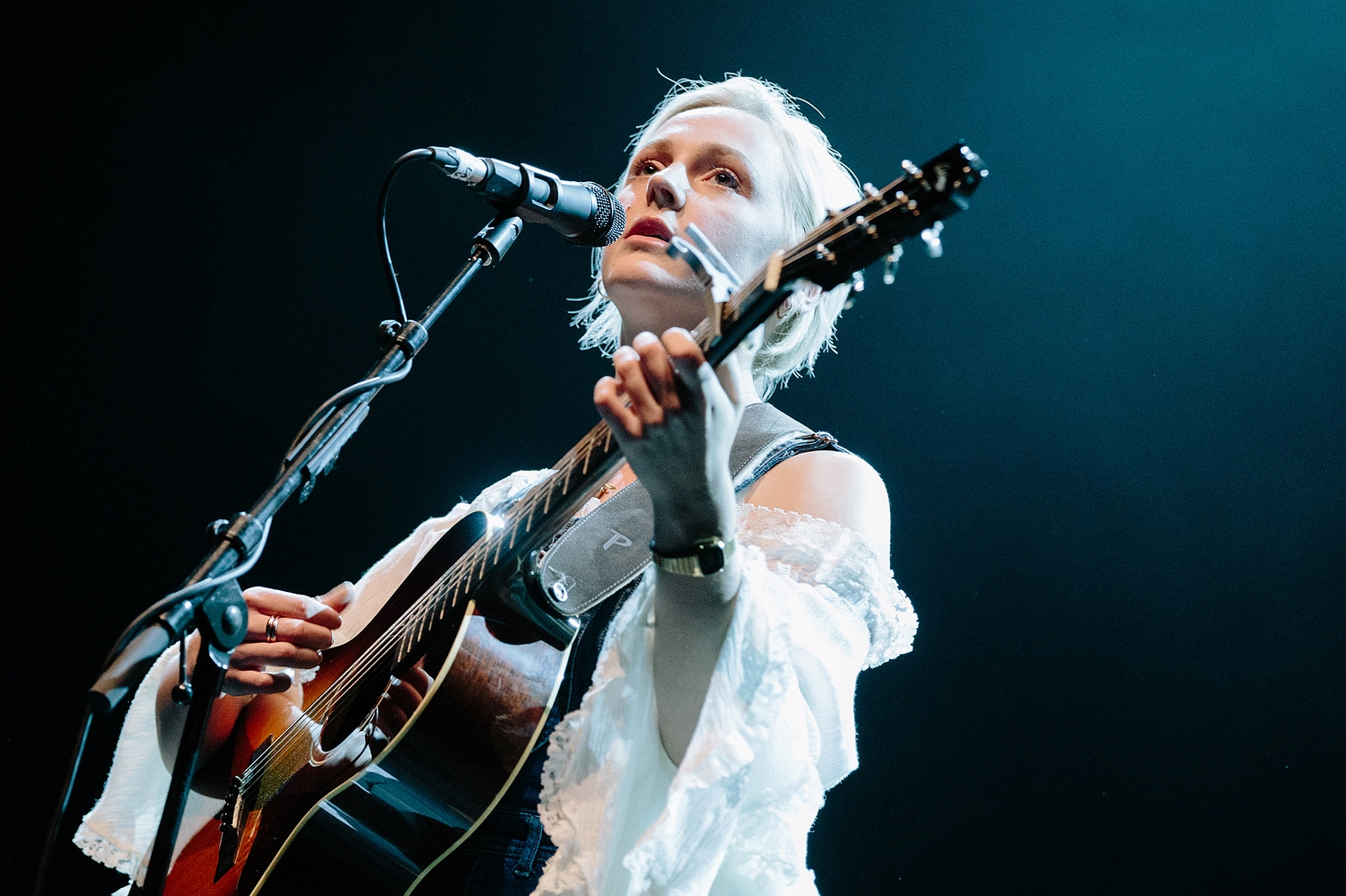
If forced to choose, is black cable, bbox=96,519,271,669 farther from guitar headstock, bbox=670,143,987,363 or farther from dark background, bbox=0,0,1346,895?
dark background, bbox=0,0,1346,895

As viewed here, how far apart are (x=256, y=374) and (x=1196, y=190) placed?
292cm

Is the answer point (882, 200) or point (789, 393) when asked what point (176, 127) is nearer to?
point (789, 393)

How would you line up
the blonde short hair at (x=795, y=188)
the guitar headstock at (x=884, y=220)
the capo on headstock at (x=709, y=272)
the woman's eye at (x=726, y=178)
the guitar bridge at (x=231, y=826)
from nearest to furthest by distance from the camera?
the guitar headstock at (x=884, y=220)
the capo on headstock at (x=709, y=272)
the guitar bridge at (x=231, y=826)
the woman's eye at (x=726, y=178)
the blonde short hair at (x=795, y=188)

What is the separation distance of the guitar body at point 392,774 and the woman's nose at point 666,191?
2.85 ft

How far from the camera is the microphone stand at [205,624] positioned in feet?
3.26

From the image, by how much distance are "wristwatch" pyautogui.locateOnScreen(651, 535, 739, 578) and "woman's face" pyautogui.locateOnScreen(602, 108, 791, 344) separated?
0.74 meters

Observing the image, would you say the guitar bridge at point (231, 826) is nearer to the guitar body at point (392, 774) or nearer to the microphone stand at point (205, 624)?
the guitar body at point (392, 774)

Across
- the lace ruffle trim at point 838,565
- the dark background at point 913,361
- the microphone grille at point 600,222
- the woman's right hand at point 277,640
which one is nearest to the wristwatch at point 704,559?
the lace ruffle trim at point 838,565

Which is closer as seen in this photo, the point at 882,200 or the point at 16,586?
the point at 882,200

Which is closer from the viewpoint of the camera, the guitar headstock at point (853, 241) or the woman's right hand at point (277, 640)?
the guitar headstock at point (853, 241)

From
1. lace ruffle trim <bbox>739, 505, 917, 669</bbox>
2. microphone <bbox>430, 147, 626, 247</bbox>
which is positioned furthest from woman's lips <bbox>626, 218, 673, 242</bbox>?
lace ruffle trim <bbox>739, 505, 917, 669</bbox>

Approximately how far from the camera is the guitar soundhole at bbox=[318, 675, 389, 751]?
4.62ft

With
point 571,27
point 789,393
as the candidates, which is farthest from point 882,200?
point 571,27

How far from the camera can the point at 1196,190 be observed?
267 centimetres
